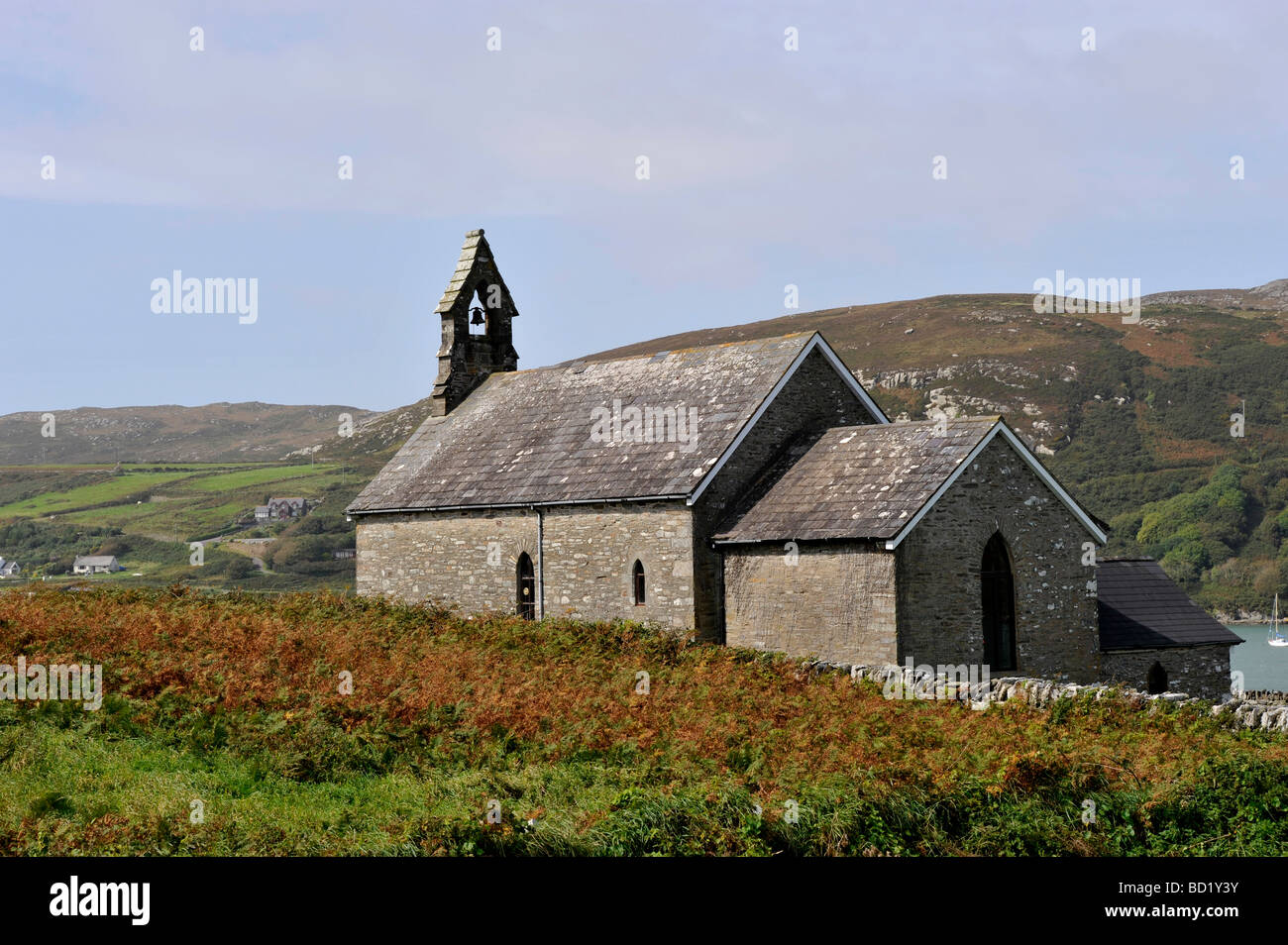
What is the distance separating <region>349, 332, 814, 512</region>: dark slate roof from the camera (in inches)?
1053

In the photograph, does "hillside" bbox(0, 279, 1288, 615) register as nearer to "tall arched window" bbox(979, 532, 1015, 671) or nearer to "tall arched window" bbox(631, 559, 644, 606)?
"tall arched window" bbox(979, 532, 1015, 671)

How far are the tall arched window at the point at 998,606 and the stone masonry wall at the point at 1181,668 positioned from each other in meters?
2.59

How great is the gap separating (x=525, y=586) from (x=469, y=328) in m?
10.8

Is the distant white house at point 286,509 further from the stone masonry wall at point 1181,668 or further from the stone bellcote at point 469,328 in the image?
the stone masonry wall at point 1181,668

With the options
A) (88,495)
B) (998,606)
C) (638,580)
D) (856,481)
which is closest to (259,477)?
(88,495)

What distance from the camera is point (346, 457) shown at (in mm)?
154750

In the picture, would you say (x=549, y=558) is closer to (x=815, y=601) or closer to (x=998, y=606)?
(x=815, y=601)

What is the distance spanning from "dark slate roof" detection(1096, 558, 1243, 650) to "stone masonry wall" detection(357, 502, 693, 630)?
347 inches

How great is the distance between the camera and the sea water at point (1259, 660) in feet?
171

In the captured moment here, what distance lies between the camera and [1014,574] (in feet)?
78.0

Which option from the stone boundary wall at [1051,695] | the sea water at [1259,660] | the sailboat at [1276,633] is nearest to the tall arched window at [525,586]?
the stone boundary wall at [1051,695]
